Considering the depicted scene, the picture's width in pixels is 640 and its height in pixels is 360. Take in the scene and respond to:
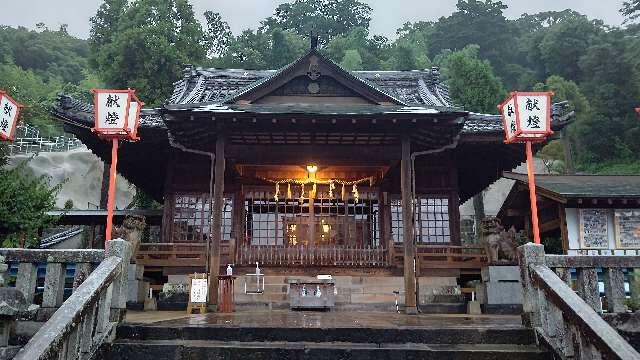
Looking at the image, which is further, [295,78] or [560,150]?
[560,150]

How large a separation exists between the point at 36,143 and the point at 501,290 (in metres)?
39.5

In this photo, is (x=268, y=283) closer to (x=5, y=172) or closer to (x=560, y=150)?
(x=5, y=172)

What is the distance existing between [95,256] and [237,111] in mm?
6098

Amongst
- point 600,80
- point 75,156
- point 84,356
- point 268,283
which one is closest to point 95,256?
point 84,356

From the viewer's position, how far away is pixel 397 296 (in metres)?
14.5

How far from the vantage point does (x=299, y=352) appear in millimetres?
6691

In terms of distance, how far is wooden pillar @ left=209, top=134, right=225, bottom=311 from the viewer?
11.8 metres

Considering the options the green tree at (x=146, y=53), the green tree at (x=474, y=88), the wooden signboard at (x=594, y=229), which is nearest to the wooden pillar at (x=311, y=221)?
the wooden signboard at (x=594, y=229)

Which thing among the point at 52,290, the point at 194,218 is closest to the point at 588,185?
the point at 194,218

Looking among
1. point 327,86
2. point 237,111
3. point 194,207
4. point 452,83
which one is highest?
point 452,83

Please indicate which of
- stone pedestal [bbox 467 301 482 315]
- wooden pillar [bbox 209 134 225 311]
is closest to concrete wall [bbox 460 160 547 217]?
stone pedestal [bbox 467 301 482 315]

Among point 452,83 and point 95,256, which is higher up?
point 452,83

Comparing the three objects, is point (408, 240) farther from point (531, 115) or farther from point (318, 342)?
point (318, 342)

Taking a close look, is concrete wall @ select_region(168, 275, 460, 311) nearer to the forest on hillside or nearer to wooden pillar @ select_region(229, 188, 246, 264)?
wooden pillar @ select_region(229, 188, 246, 264)
